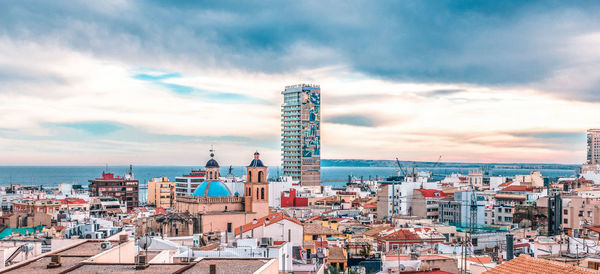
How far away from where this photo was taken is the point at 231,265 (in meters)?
12.7


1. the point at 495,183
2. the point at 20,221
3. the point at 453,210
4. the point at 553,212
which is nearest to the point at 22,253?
the point at 20,221

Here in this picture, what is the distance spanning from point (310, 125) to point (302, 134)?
3303 millimetres

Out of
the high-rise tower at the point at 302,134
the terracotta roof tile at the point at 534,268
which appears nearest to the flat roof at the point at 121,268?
the terracotta roof tile at the point at 534,268

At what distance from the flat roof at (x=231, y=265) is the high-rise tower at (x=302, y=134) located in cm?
13575

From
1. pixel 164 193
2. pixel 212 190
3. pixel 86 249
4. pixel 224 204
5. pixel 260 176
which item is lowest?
pixel 164 193

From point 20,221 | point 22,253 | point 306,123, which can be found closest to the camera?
point 22,253

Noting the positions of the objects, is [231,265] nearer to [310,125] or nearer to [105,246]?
[105,246]

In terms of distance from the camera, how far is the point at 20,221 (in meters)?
47.3

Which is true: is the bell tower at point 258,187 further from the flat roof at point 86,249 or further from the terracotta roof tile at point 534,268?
the terracotta roof tile at point 534,268

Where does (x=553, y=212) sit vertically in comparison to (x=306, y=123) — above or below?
below

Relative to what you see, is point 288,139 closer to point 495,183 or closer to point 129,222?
point 495,183

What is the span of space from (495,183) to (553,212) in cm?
5243

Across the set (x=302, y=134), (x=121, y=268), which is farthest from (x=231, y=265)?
(x=302, y=134)

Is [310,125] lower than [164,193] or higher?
higher
